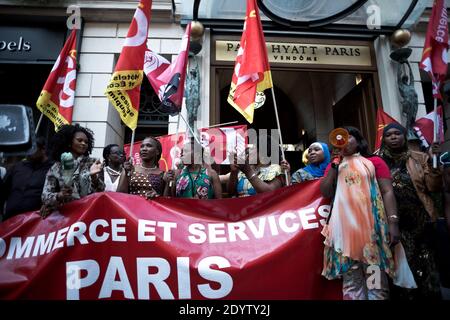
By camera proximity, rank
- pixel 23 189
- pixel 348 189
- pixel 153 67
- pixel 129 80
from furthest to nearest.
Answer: pixel 153 67 < pixel 129 80 < pixel 23 189 < pixel 348 189

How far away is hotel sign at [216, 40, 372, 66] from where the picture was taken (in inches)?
286

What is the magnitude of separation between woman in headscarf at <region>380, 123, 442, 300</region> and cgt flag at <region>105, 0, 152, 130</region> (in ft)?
9.47

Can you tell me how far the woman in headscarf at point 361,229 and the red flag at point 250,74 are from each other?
4.88 ft

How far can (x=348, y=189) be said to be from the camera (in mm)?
3014

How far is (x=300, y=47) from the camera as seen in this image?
7.42m

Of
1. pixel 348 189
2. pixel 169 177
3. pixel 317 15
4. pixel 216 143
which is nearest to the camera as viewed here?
pixel 348 189

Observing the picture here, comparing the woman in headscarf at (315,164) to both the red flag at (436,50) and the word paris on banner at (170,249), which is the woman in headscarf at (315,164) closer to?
the word paris on banner at (170,249)

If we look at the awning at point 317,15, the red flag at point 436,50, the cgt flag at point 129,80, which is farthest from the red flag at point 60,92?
the red flag at point 436,50

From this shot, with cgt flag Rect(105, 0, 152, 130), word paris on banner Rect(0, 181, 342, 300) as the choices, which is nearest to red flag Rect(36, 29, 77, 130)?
cgt flag Rect(105, 0, 152, 130)

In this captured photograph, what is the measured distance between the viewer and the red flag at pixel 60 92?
5.12 m

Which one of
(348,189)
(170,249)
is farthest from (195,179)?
(348,189)

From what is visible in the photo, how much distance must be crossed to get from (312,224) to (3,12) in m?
7.79

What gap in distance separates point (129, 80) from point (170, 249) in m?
2.08

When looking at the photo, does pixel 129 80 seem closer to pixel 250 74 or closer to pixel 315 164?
pixel 250 74
